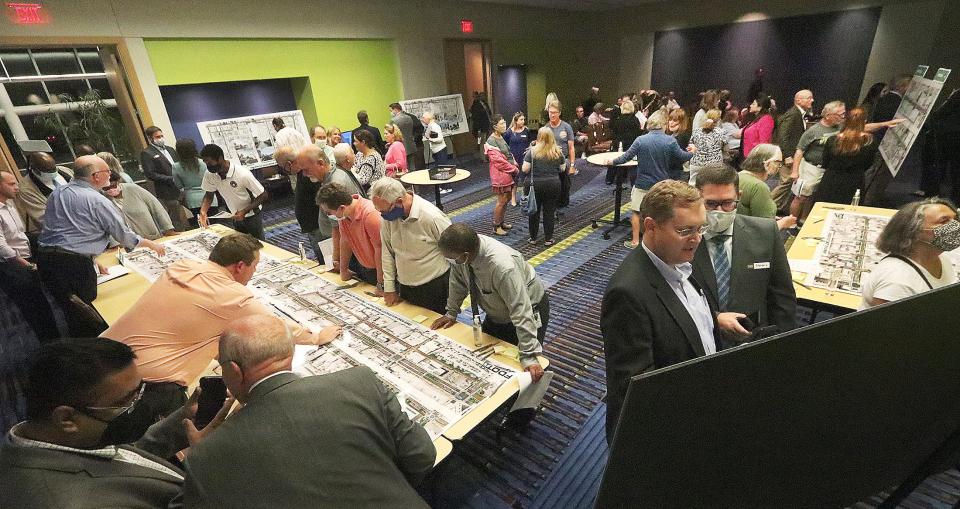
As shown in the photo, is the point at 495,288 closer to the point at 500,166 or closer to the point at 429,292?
the point at 429,292

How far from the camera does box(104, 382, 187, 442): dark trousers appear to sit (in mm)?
1466

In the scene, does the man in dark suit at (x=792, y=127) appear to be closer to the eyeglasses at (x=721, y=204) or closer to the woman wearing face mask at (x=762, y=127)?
the woman wearing face mask at (x=762, y=127)

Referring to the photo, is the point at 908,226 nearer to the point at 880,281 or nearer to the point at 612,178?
the point at 880,281

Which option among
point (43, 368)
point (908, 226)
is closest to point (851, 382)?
point (43, 368)

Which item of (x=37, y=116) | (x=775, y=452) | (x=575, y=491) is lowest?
(x=575, y=491)

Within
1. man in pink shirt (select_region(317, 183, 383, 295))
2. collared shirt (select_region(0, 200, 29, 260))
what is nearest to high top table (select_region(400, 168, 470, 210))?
man in pink shirt (select_region(317, 183, 383, 295))

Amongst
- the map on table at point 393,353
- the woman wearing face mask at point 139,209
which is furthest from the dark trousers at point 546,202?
the woman wearing face mask at point 139,209

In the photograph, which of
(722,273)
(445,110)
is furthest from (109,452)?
(445,110)

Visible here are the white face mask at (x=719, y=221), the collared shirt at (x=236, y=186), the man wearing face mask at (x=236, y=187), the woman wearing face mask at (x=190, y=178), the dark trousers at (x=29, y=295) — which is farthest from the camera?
the woman wearing face mask at (x=190, y=178)

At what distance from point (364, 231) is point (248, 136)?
18.6 feet

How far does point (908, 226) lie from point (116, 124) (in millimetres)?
9337

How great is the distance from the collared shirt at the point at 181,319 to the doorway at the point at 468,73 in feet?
31.9

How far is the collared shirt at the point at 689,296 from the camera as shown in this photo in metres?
1.54

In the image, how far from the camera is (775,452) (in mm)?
483
